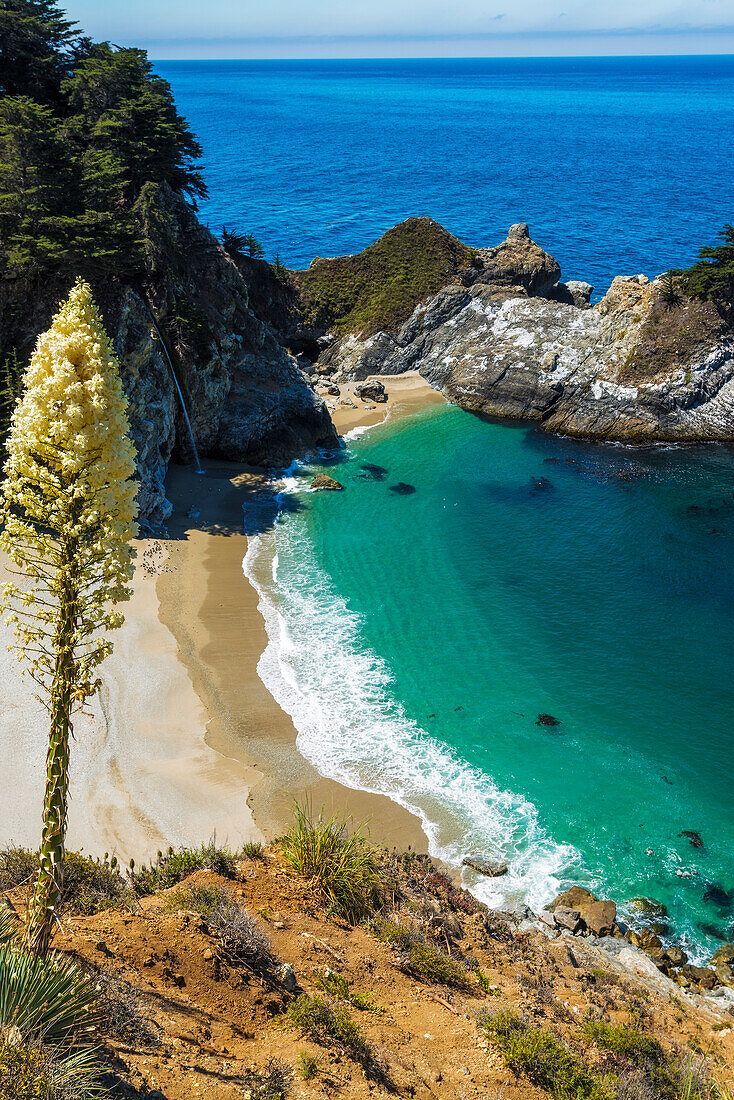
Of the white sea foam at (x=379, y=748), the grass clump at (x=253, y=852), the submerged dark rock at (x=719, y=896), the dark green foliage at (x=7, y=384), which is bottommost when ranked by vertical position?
the submerged dark rock at (x=719, y=896)

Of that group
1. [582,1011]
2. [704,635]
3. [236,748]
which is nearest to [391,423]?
[704,635]

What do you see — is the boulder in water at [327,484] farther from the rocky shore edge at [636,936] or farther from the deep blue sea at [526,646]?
the rocky shore edge at [636,936]

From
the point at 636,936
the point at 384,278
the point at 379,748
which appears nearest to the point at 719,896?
the point at 636,936

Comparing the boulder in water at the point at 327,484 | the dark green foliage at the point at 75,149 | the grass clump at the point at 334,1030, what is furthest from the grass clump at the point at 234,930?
the boulder in water at the point at 327,484

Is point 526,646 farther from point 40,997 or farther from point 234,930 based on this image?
point 40,997

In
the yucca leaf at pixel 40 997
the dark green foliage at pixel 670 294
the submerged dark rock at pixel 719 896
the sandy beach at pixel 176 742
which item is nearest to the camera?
the yucca leaf at pixel 40 997

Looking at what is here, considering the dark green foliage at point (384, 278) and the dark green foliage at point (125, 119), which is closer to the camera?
the dark green foliage at point (125, 119)

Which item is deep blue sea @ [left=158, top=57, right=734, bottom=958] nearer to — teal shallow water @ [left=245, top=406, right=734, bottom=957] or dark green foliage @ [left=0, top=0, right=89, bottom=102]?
teal shallow water @ [left=245, top=406, right=734, bottom=957]

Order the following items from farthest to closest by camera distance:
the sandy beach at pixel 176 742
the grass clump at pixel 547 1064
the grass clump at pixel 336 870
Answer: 1. the sandy beach at pixel 176 742
2. the grass clump at pixel 336 870
3. the grass clump at pixel 547 1064

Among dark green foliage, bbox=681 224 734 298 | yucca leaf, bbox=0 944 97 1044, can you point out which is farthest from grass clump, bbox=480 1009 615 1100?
dark green foliage, bbox=681 224 734 298
